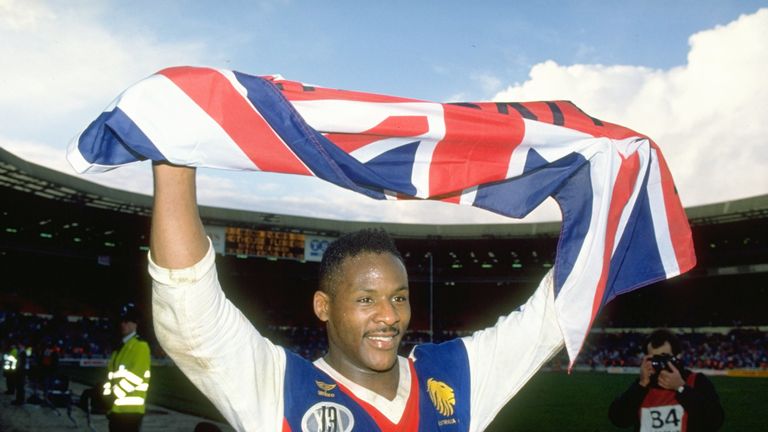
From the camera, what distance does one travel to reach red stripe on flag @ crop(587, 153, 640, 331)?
2.91m

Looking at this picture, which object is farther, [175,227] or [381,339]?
[381,339]

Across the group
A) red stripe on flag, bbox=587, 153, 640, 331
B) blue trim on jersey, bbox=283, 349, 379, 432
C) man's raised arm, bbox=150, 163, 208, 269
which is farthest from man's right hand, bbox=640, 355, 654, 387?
man's raised arm, bbox=150, 163, 208, 269

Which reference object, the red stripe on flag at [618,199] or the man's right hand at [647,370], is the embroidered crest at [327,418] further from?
the man's right hand at [647,370]

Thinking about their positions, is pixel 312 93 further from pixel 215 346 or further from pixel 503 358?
pixel 503 358

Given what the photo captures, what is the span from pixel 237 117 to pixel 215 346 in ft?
2.58

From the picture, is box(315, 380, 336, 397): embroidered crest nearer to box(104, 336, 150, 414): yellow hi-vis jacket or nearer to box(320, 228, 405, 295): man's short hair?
box(320, 228, 405, 295): man's short hair

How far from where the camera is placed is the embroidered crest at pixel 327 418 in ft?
6.63

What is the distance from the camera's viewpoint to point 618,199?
122 inches

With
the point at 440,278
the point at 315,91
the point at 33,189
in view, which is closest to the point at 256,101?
the point at 315,91

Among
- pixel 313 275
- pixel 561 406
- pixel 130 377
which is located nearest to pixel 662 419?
pixel 130 377

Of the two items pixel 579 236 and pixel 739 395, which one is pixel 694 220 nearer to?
pixel 739 395

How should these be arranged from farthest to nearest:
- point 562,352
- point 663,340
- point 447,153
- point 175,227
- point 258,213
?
point 258,213 → point 562,352 → point 663,340 → point 447,153 → point 175,227

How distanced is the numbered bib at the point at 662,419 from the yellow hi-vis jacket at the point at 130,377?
486cm

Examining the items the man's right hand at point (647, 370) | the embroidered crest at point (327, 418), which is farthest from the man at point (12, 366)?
the embroidered crest at point (327, 418)
